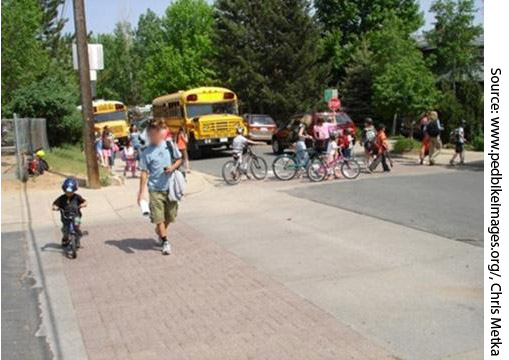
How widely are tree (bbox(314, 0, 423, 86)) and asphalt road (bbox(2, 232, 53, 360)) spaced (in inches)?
1641

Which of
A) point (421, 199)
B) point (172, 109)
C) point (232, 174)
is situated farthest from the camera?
point (172, 109)

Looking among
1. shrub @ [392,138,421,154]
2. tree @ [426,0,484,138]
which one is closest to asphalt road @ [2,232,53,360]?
shrub @ [392,138,421,154]

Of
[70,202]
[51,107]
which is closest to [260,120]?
[51,107]

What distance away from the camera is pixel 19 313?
20.3 ft

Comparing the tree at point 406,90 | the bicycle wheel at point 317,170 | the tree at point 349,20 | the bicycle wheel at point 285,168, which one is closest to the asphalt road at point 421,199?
the bicycle wheel at point 317,170

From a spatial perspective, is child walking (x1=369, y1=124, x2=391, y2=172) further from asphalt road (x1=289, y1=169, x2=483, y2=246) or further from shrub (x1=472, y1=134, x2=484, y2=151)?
shrub (x1=472, y1=134, x2=484, y2=151)

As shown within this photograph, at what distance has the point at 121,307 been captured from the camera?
621cm

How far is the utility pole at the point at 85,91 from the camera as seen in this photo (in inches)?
596

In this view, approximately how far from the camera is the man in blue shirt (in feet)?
27.1

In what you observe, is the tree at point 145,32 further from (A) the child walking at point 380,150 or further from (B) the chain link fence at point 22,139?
(A) the child walking at point 380,150

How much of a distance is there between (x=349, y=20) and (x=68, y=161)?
3512cm

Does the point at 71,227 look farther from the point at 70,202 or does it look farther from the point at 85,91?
the point at 85,91

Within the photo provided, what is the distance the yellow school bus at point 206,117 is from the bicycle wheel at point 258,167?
8279 mm
